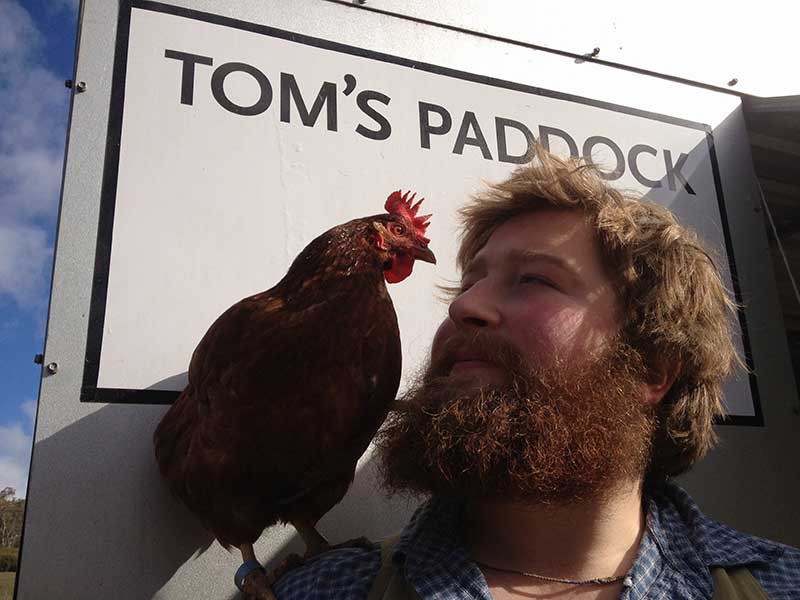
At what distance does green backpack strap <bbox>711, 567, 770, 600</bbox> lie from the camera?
1.09 m

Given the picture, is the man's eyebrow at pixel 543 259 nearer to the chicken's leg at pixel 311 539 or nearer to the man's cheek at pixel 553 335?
the man's cheek at pixel 553 335

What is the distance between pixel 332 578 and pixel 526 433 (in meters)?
0.45

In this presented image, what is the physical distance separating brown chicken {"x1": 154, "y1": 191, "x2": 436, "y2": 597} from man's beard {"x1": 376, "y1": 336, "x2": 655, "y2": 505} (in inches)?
4.3

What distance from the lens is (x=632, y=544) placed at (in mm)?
1236

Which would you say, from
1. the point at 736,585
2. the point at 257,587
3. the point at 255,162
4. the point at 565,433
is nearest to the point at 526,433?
the point at 565,433

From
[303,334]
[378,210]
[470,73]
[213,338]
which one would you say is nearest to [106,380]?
[213,338]

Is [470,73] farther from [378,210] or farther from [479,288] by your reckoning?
[479,288]

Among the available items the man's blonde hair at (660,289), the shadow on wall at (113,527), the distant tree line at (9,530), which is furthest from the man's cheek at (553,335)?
the distant tree line at (9,530)

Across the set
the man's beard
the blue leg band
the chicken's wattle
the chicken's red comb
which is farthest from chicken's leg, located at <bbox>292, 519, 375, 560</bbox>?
the chicken's red comb

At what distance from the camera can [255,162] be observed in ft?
5.32

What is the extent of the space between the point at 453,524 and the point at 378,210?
858 millimetres

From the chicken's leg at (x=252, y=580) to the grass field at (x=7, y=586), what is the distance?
18.3 inches

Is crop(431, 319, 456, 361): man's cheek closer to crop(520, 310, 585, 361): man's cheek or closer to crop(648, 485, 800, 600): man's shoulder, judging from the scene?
crop(520, 310, 585, 361): man's cheek

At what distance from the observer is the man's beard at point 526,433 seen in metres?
1.12
